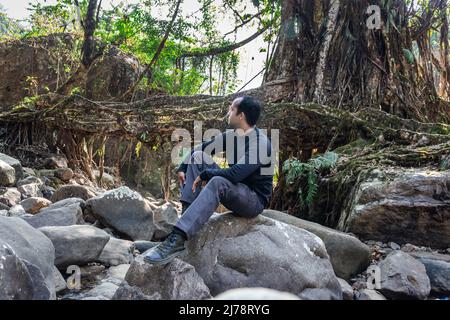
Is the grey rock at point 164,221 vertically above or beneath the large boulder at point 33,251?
beneath

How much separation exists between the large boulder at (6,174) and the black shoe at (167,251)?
3951 millimetres

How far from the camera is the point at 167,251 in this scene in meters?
2.53

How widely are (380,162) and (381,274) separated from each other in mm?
1905

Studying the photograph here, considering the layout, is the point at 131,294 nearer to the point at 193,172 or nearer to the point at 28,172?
the point at 193,172

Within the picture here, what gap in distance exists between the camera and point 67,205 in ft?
13.7

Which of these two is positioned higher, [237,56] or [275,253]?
[237,56]

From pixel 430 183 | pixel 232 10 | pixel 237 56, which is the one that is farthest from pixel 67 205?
pixel 237 56

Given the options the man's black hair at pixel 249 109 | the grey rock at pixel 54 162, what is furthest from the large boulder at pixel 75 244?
the grey rock at pixel 54 162

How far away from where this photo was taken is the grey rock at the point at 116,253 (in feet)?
10.8

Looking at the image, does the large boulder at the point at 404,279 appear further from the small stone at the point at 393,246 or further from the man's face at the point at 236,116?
the man's face at the point at 236,116

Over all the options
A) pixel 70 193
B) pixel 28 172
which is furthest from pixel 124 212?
pixel 28 172

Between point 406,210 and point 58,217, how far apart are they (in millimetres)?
3184

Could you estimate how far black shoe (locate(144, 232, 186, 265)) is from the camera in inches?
98.0
